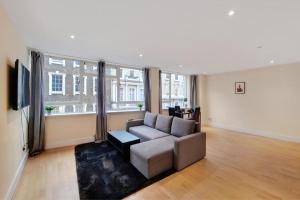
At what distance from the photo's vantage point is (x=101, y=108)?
4.26 m

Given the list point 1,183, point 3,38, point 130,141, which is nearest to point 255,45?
point 130,141

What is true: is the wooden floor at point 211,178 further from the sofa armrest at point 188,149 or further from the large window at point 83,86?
the large window at point 83,86

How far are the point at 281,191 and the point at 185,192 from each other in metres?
1.40

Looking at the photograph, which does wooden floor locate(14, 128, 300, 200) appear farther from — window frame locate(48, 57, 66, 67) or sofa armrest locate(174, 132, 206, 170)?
window frame locate(48, 57, 66, 67)

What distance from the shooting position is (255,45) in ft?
9.83

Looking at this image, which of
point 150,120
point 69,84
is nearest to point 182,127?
point 150,120

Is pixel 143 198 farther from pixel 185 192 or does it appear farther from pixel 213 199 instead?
pixel 213 199

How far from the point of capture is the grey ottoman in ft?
7.66

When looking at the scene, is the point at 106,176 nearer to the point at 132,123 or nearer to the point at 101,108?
the point at 132,123

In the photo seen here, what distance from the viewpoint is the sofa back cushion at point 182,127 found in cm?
311

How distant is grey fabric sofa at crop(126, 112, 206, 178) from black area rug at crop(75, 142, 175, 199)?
155 millimetres

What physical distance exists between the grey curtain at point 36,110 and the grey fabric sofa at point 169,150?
2362mm

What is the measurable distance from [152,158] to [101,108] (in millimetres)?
2532

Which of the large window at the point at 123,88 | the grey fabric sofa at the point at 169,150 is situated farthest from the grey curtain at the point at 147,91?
the grey fabric sofa at the point at 169,150
